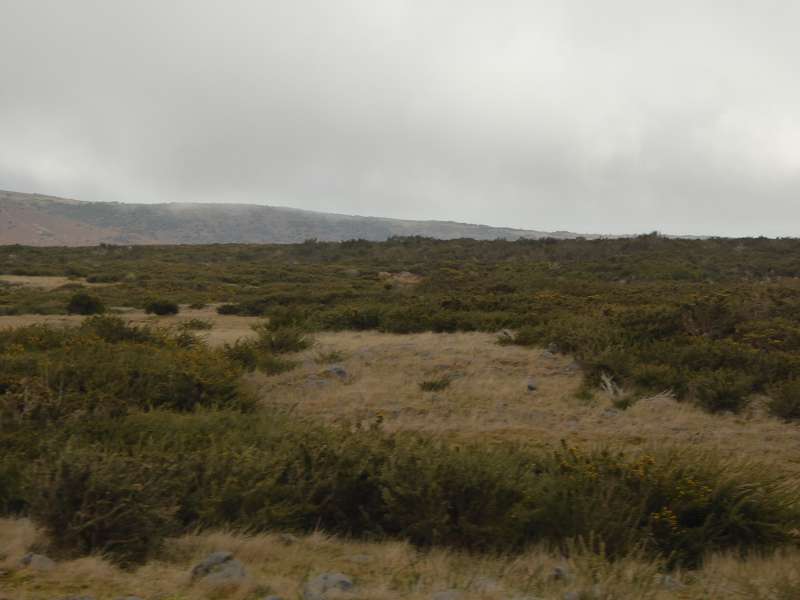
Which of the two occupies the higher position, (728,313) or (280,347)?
(728,313)

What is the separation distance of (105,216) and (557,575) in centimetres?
15869

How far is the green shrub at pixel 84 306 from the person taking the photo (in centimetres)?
1840

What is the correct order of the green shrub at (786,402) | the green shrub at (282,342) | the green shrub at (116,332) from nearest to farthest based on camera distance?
the green shrub at (786,402)
the green shrub at (116,332)
the green shrub at (282,342)

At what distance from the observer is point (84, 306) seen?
734 inches

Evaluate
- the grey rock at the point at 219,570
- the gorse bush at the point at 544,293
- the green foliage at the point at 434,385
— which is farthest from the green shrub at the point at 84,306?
the grey rock at the point at 219,570

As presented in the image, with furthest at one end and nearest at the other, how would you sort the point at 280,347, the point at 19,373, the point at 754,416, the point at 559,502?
the point at 280,347 < the point at 754,416 < the point at 19,373 < the point at 559,502

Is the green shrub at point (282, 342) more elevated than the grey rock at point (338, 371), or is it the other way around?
the green shrub at point (282, 342)

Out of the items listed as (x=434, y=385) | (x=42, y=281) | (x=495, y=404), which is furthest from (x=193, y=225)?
(x=495, y=404)

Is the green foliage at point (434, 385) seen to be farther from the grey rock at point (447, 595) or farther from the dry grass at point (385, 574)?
the grey rock at point (447, 595)

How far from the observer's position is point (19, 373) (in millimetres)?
7910

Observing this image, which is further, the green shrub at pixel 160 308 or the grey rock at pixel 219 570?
the green shrub at pixel 160 308

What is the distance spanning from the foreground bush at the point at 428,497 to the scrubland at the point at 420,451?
20 mm

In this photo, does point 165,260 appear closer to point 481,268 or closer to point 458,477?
point 481,268

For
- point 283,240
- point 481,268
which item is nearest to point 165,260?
point 481,268
